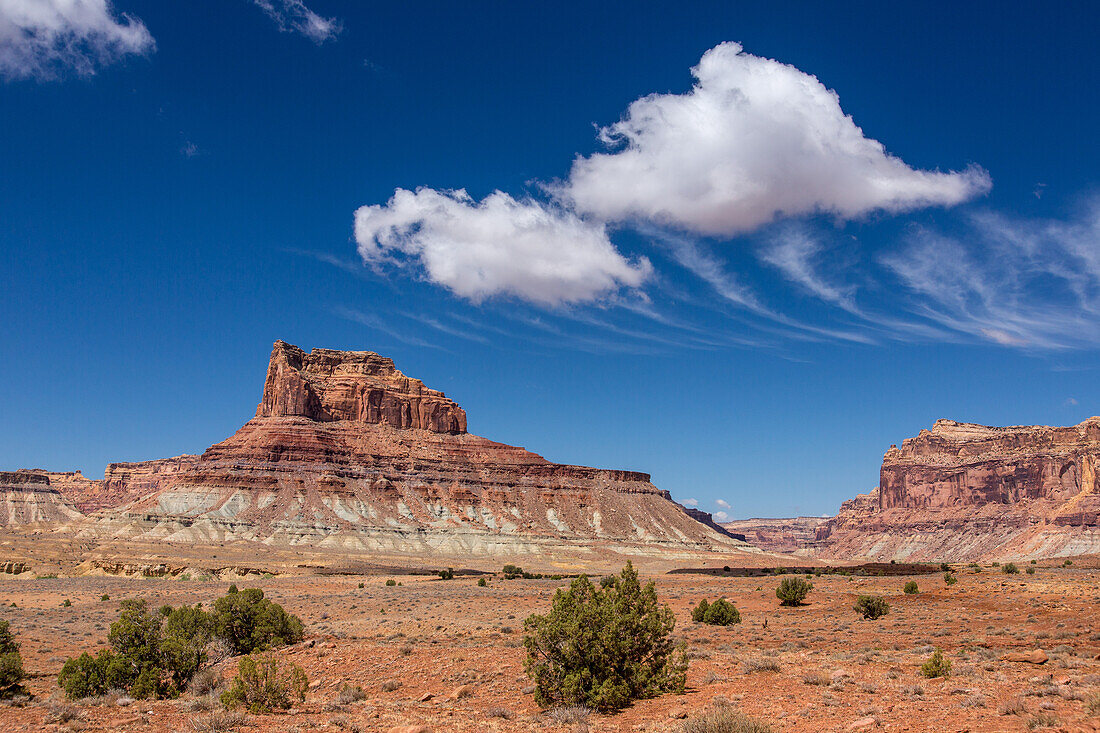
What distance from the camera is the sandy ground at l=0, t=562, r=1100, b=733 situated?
40.8 ft

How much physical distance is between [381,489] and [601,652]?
136 metres

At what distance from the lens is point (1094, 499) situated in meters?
178

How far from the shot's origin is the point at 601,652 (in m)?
14.8

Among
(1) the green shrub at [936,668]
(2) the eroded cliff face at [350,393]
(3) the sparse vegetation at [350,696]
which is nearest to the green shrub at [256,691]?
(3) the sparse vegetation at [350,696]

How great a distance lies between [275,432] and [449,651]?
146 meters

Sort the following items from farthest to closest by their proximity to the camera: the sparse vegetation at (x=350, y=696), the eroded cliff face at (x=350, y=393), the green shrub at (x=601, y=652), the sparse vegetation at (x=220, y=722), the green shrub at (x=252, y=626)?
1. the eroded cliff face at (x=350, y=393)
2. the green shrub at (x=252, y=626)
3. the sparse vegetation at (x=350, y=696)
4. the green shrub at (x=601, y=652)
5. the sparse vegetation at (x=220, y=722)

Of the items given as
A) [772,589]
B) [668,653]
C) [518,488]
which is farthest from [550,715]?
[518,488]

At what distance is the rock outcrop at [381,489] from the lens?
126 metres

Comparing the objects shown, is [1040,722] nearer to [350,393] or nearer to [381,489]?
[381,489]

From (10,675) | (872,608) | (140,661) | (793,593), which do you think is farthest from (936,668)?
(10,675)

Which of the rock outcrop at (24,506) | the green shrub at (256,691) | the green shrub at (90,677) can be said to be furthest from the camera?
the rock outcrop at (24,506)

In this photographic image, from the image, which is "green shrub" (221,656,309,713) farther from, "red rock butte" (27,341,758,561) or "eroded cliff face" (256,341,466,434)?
"eroded cliff face" (256,341,466,434)

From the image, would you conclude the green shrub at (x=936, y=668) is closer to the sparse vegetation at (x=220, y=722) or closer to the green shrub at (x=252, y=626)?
the sparse vegetation at (x=220, y=722)

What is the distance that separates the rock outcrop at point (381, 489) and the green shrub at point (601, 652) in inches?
4241
